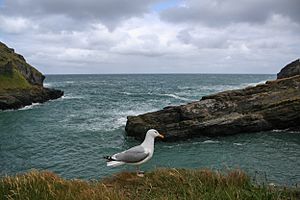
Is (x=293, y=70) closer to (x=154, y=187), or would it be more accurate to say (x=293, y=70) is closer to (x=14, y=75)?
(x=14, y=75)

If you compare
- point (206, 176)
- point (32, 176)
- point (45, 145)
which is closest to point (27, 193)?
point (32, 176)

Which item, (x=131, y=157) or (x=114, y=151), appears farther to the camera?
(x=114, y=151)

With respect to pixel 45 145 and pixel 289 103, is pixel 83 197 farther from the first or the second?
pixel 289 103

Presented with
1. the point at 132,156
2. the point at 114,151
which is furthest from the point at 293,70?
the point at 132,156

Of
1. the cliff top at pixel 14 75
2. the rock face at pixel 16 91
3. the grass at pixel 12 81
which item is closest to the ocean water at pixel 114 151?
the rock face at pixel 16 91

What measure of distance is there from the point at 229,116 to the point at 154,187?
27230mm

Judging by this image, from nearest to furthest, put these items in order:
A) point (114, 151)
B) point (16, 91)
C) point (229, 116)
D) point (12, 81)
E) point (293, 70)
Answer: point (114, 151), point (229, 116), point (293, 70), point (16, 91), point (12, 81)

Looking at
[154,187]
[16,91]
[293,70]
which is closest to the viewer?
[154,187]

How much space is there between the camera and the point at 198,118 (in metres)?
35.4

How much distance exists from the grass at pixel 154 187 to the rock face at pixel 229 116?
940 inches

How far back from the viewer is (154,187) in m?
9.07

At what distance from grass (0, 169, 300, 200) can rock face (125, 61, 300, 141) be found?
78.3 ft

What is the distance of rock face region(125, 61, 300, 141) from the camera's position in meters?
34.2

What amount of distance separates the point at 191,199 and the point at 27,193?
3.49 meters
